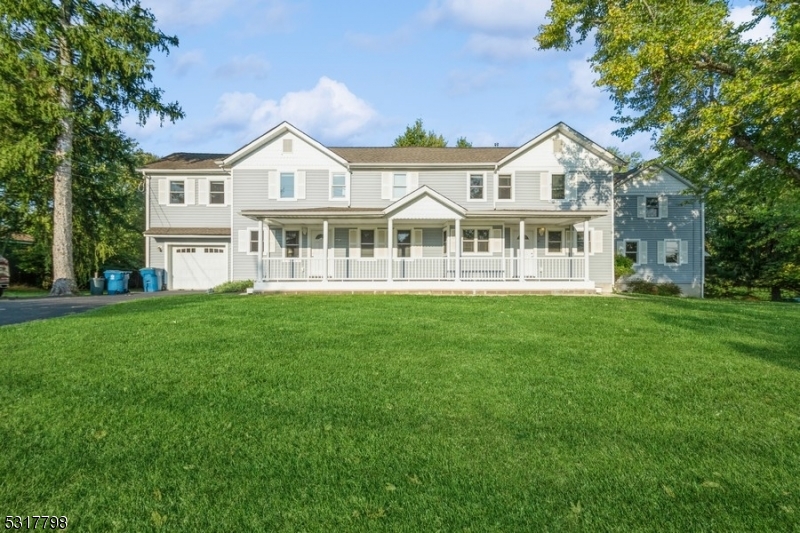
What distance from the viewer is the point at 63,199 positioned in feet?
57.6

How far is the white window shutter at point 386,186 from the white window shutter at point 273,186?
454 cm

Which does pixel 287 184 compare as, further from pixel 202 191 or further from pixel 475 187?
pixel 475 187

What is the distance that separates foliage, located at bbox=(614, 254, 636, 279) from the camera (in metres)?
21.0

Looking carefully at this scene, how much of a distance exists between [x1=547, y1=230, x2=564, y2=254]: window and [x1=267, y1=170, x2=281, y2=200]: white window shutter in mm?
12055

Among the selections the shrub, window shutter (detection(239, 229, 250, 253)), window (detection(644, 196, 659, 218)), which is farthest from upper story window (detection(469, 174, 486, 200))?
the shrub

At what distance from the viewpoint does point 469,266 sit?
1866cm

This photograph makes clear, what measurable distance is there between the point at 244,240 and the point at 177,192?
4.24 meters

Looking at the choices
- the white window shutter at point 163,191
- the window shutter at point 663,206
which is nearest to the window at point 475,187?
the window shutter at point 663,206

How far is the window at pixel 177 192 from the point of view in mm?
21250

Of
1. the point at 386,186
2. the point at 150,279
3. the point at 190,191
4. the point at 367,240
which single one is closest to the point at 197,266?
the point at 150,279

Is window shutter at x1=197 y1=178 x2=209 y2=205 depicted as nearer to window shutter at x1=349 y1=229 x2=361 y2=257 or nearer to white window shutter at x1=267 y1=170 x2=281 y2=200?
white window shutter at x1=267 y1=170 x2=281 y2=200

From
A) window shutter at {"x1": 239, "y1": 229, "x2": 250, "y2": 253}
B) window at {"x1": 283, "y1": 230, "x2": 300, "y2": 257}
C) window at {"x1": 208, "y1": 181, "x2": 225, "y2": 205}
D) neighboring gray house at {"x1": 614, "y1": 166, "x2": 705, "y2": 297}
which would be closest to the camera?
window at {"x1": 283, "y1": 230, "x2": 300, "y2": 257}

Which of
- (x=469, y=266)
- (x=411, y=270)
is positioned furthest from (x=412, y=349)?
(x=469, y=266)

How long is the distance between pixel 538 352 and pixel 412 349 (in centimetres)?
177
